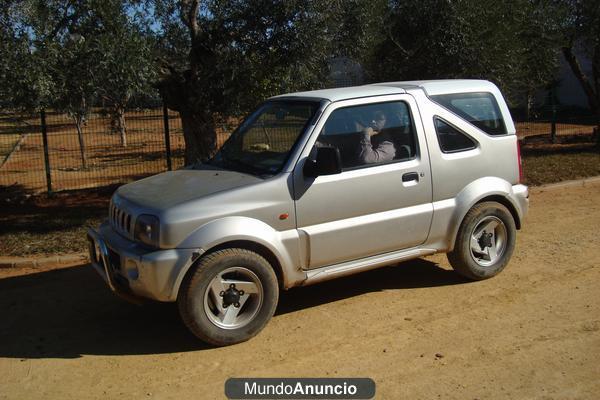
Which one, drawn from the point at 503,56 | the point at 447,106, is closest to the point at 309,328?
the point at 447,106

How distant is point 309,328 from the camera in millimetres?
5129

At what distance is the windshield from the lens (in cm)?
524

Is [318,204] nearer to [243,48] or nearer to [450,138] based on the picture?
[450,138]

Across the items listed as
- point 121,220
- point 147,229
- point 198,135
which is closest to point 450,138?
point 147,229

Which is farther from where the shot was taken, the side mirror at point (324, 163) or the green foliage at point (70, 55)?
the green foliage at point (70, 55)

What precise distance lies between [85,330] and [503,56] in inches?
316

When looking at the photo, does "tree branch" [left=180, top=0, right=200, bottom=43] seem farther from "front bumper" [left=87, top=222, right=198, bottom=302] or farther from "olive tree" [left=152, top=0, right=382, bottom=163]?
"front bumper" [left=87, top=222, right=198, bottom=302]

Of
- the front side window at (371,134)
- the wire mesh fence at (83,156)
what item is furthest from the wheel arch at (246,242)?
the wire mesh fence at (83,156)

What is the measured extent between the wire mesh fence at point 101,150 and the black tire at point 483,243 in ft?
15.6

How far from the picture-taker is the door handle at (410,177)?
545 cm

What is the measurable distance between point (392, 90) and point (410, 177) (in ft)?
2.71

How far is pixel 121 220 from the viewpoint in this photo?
16.6 ft

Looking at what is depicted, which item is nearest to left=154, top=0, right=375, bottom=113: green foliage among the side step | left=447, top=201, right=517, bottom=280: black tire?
left=447, top=201, right=517, bottom=280: black tire

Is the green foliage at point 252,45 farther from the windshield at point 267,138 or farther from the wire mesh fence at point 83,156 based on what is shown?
the windshield at point 267,138
